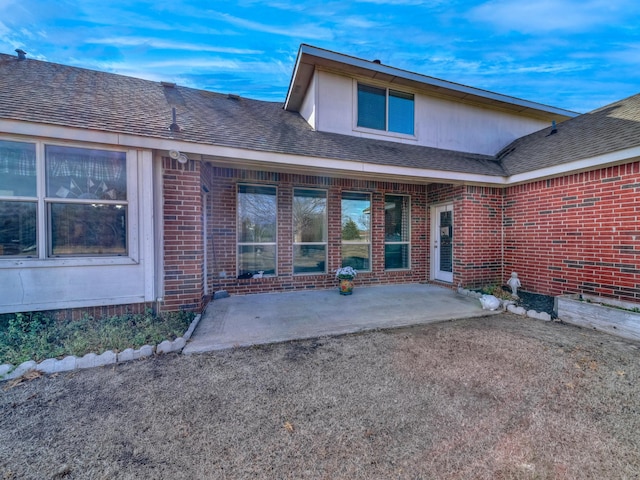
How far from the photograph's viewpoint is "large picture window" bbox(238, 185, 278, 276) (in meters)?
5.97

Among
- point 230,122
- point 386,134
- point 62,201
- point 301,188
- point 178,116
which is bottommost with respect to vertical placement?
point 62,201

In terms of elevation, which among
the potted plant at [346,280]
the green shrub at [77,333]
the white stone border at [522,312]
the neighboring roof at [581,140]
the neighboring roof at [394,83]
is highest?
the neighboring roof at [394,83]

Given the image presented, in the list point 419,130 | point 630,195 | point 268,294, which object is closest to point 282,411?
point 268,294

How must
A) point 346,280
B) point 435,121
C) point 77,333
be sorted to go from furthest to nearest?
point 435,121 → point 346,280 → point 77,333

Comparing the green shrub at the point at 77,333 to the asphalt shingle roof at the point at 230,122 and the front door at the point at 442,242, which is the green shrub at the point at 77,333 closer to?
the asphalt shingle roof at the point at 230,122

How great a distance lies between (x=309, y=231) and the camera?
647 centimetres

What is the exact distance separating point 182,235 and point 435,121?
279 inches

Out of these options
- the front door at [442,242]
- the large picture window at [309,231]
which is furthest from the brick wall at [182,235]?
the front door at [442,242]

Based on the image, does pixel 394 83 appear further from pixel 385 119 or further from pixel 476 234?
pixel 476 234

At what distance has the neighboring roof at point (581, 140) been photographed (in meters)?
4.80

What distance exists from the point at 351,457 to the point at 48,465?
76.9 inches

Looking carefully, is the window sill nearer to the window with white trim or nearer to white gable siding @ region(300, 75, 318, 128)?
white gable siding @ region(300, 75, 318, 128)

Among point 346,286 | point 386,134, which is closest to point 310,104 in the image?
point 386,134

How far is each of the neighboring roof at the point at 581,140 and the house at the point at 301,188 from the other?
5cm
